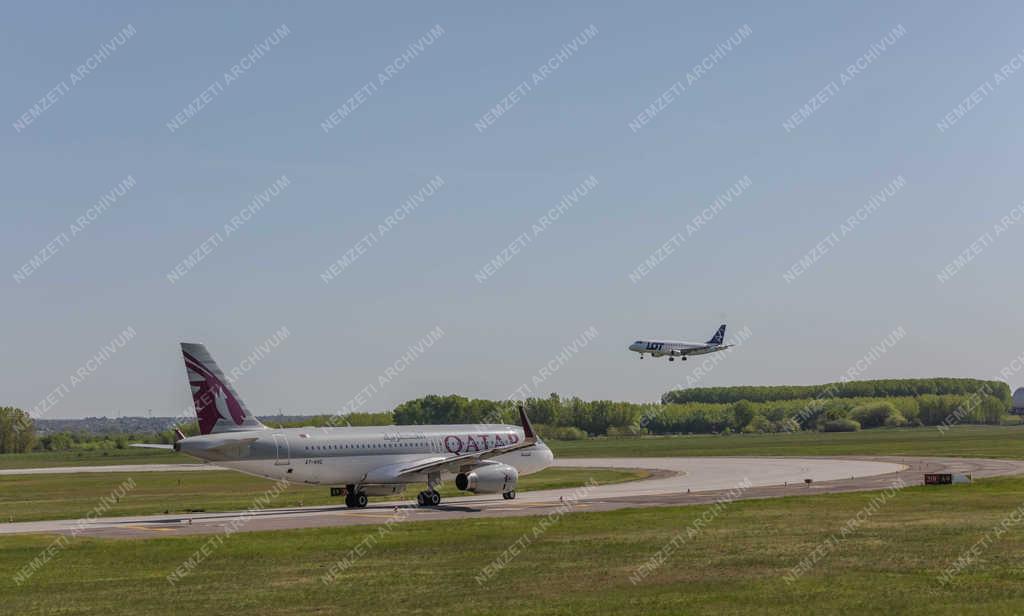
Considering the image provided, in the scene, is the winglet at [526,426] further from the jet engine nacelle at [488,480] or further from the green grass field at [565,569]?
the green grass field at [565,569]

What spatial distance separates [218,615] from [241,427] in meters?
27.7

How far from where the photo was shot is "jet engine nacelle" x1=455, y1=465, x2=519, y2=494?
58812 millimetres

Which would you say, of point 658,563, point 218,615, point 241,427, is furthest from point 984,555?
point 241,427

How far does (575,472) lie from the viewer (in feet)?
293

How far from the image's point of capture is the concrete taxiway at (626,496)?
4947 centimetres

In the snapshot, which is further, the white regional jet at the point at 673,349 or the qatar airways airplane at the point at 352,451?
the white regional jet at the point at 673,349

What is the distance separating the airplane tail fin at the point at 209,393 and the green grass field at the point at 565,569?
9.92 m

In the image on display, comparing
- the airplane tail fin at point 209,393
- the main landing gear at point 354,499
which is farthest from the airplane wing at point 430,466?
the airplane tail fin at point 209,393

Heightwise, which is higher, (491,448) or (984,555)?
(491,448)

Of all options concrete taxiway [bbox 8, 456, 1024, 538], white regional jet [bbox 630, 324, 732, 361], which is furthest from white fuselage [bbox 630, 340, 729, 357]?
concrete taxiway [bbox 8, 456, 1024, 538]

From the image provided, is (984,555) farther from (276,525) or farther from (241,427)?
(241,427)

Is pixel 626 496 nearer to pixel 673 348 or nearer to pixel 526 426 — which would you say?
pixel 526 426

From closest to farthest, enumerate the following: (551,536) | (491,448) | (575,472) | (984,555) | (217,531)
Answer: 1. (984,555)
2. (551,536)
3. (217,531)
4. (491,448)
5. (575,472)

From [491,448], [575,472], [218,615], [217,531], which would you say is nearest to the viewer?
[218,615]
